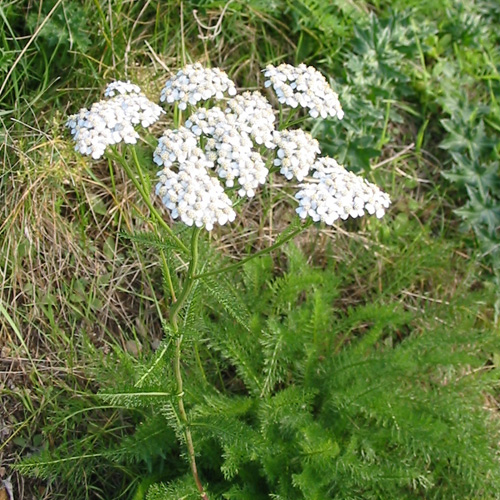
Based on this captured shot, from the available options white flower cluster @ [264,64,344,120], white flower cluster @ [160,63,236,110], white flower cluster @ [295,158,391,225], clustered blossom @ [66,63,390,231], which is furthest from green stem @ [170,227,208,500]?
white flower cluster @ [264,64,344,120]

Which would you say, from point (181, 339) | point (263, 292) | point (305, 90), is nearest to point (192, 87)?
point (305, 90)

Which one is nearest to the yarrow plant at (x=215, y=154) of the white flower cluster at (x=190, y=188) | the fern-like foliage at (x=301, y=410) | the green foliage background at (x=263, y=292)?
the white flower cluster at (x=190, y=188)

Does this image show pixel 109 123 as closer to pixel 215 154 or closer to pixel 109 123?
pixel 109 123

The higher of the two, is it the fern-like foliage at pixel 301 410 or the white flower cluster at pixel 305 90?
the white flower cluster at pixel 305 90

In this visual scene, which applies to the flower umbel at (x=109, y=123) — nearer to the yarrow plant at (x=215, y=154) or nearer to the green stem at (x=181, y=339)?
the yarrow plant at (x=215, y=154)

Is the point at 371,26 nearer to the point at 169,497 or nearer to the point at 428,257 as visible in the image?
the point at 428,257

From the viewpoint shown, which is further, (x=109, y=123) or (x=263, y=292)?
(x=263, y=292)
